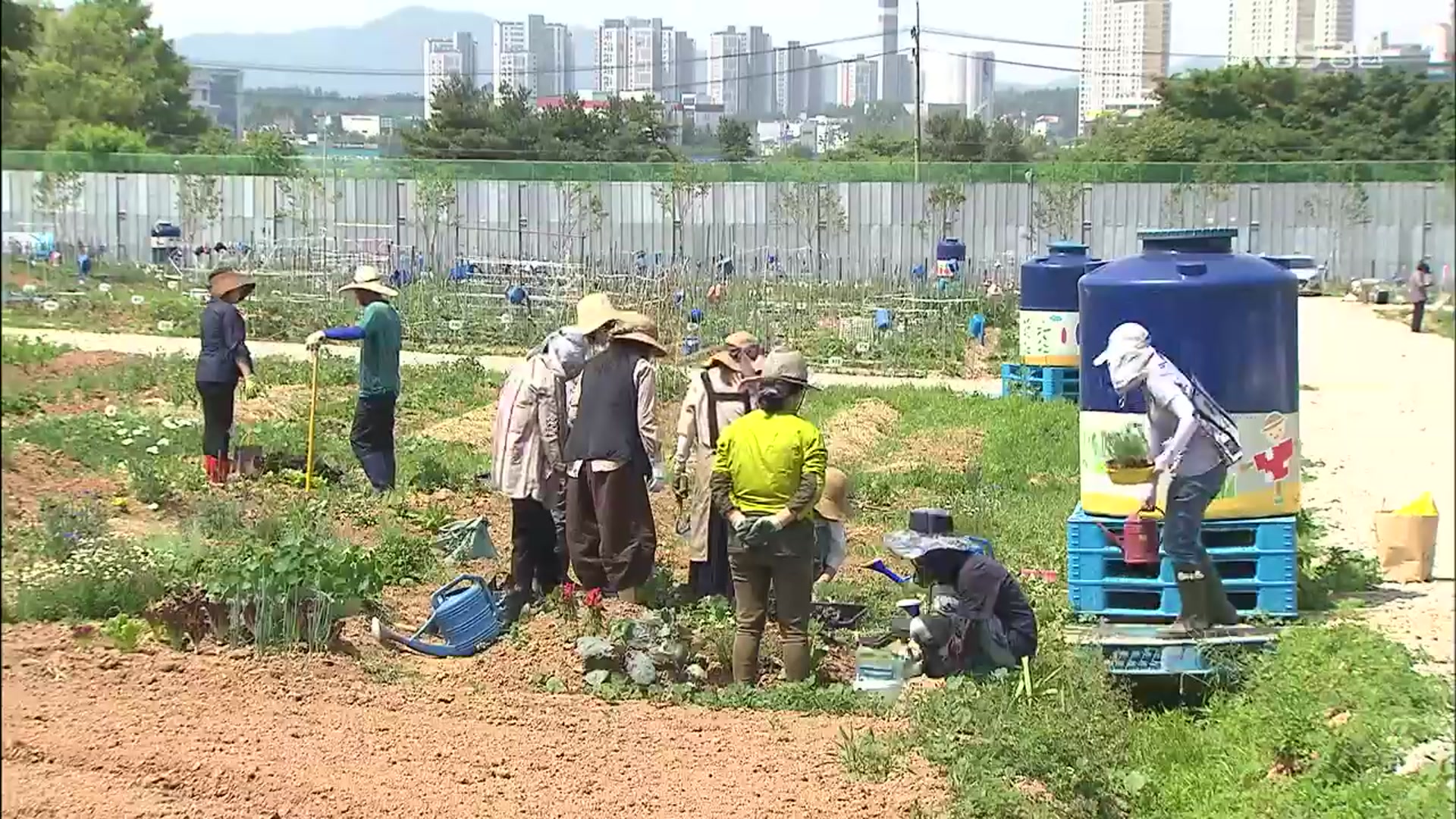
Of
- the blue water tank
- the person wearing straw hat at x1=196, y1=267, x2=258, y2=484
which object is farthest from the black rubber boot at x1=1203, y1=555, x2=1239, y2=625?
the blue water tank

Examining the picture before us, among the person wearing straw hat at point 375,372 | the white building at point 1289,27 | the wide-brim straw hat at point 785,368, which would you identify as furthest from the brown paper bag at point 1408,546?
the person wearing straw hat at point 375,372

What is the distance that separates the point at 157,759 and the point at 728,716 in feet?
7.50

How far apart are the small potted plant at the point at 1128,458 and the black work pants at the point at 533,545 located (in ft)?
9.56

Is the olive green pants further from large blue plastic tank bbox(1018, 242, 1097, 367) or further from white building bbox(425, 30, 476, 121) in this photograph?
white building bbox(425, 30, 476, 121)

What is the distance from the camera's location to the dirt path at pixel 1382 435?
3.13 meters

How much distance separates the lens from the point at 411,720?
6.90 metres

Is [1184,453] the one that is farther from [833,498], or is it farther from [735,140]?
[735,140]

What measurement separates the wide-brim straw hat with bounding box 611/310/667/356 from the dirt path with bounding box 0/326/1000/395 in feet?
36.6

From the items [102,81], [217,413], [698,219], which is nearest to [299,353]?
[217,413]

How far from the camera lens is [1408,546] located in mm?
9852

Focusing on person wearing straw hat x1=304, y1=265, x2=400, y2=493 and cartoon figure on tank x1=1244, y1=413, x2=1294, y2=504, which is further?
person wearing straw hat x1=304, y1=265, x2=400, y2=493

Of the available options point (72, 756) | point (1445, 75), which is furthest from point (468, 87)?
point (1445, 75)

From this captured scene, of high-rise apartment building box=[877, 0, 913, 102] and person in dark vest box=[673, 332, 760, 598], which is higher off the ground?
high-rise apartment building box=[877, 0, 913, 102]

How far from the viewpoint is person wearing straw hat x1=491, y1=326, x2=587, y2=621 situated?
9305mm
